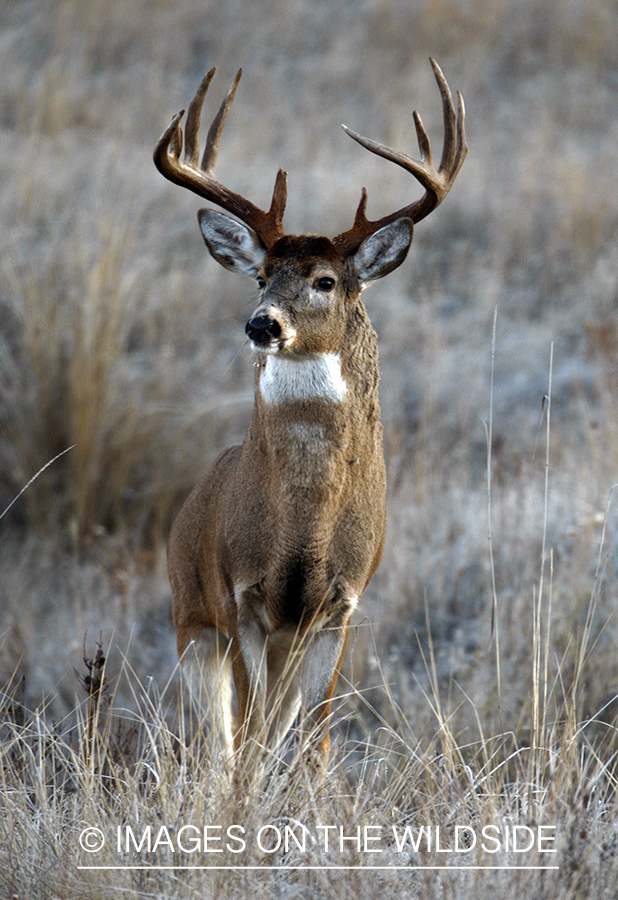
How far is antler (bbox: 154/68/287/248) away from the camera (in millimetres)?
4125

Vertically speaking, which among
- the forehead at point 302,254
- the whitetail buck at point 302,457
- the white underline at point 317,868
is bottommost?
the white underline at point 317,868

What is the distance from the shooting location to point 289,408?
3861 mm

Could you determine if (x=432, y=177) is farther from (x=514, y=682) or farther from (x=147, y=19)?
(x=147, y=19)

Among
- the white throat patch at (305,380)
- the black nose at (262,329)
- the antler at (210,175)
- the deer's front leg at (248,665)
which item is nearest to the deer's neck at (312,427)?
the white throat patch at (305,380)

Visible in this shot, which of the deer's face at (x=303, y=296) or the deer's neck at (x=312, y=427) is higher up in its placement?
the deer's face at (x=303, y=296)

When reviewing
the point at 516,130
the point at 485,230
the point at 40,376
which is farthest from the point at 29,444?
the point at 516,130

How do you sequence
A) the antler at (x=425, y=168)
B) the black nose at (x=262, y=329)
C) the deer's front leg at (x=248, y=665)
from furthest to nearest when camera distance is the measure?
the antler at (x=425, y=168) → the deer's front leg at (x=248, y=665) → the black nose at (x=262, y=329)

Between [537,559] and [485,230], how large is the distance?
660cm

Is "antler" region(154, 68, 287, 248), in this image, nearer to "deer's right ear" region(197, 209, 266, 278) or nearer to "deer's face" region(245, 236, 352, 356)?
"deer's right ear" region(197, 209, 266, 278)

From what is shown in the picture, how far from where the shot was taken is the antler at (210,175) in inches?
162

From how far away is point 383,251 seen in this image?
13.4 ft

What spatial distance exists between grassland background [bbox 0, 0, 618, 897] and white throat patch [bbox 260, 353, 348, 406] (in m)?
0.62

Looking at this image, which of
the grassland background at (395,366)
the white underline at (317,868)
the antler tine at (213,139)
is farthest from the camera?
the grassland background at (395,366)

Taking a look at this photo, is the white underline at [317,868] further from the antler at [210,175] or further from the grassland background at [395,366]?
the antler at [210,175]
